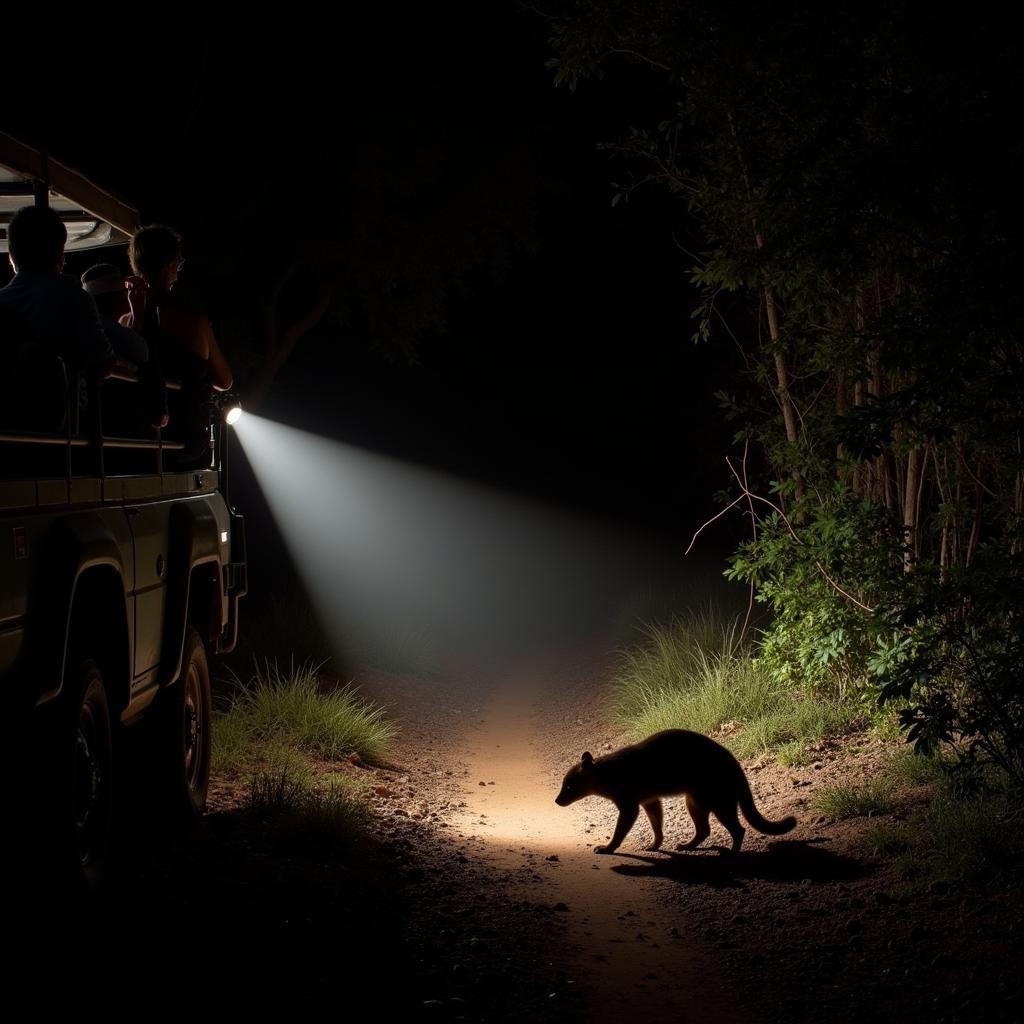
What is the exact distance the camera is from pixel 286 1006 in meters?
4.12

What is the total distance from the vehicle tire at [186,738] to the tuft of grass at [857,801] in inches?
147

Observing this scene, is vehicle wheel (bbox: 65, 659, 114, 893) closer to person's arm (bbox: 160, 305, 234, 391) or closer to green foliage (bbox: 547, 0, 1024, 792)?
person's arm (bbox: 160, 305, 234, 391)

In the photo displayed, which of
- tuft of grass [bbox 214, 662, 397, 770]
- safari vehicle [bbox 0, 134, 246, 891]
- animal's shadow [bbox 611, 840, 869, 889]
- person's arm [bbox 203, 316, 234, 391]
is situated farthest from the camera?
tuft of grass [bbox 214, 662, 397, 770]

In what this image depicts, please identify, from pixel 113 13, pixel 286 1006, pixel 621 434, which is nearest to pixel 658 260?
pixel 621 434

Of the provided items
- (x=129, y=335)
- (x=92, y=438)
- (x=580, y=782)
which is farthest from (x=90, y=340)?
(x=580, y=782)

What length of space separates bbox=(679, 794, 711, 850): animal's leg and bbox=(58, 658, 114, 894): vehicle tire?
3608 millimetres

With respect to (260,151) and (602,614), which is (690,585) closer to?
(602,614)

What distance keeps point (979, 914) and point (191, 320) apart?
4797mm

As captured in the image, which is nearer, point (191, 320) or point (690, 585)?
point (191, 320)

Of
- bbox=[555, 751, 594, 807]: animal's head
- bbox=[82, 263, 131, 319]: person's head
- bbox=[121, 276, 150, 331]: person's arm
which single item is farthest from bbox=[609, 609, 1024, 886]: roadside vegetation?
bbox=[82, 263, 131, 319]: person's head

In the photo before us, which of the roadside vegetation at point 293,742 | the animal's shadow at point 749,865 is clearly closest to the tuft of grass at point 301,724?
the roadside vegetation at point 293,742

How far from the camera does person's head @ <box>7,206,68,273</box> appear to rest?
4.69 meters

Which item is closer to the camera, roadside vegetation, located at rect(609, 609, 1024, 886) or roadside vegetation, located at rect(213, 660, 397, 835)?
roadside vegetation, located at rect(609, 609, 1024, 886)

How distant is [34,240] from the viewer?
15.4 feet
